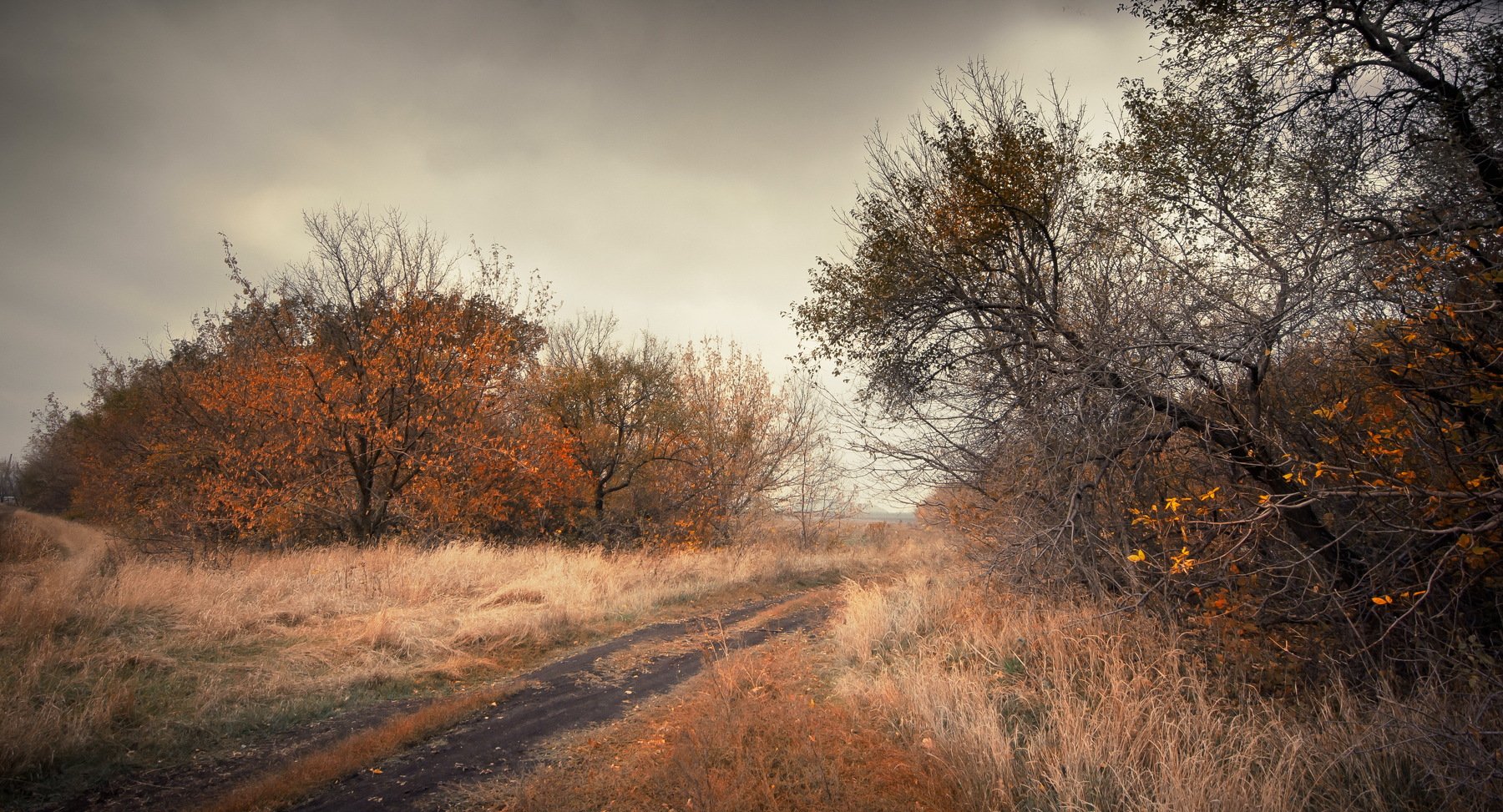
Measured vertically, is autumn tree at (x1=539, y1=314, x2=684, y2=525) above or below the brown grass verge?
above

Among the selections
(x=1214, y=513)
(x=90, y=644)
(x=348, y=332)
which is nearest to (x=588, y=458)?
(x=348, y=332)

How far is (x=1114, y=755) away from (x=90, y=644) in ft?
32.9

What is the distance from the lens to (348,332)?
53.4 ft

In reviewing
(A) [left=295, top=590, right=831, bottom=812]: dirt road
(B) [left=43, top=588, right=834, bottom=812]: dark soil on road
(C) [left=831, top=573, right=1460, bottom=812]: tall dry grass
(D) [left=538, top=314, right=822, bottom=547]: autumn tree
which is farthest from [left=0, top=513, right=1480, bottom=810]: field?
(D) [left=538, top=314, right=822, bottom=547]: autumn tree

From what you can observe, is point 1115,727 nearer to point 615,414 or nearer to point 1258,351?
point 1258,351

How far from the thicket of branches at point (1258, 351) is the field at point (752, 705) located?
772 millimetres

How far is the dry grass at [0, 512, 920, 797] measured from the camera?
5.23 metres

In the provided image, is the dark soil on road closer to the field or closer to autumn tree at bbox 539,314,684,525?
the field

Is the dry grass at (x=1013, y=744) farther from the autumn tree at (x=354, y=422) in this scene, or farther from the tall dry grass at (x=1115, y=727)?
the autumn tree at (x=354, y=422)

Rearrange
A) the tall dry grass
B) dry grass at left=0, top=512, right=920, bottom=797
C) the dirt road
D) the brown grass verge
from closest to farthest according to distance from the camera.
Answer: the tall dry grass, the brown grass verge, the dirt road, dry grass at left=0, top=512, right=920, bottom=797

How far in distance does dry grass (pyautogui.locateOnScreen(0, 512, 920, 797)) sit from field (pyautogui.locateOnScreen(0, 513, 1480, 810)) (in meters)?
0.03

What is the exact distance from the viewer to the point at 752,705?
5484mm

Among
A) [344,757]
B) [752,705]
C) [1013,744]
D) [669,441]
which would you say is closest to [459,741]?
[344,757]

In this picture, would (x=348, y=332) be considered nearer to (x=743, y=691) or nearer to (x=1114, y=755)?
(x=743, y=691)
